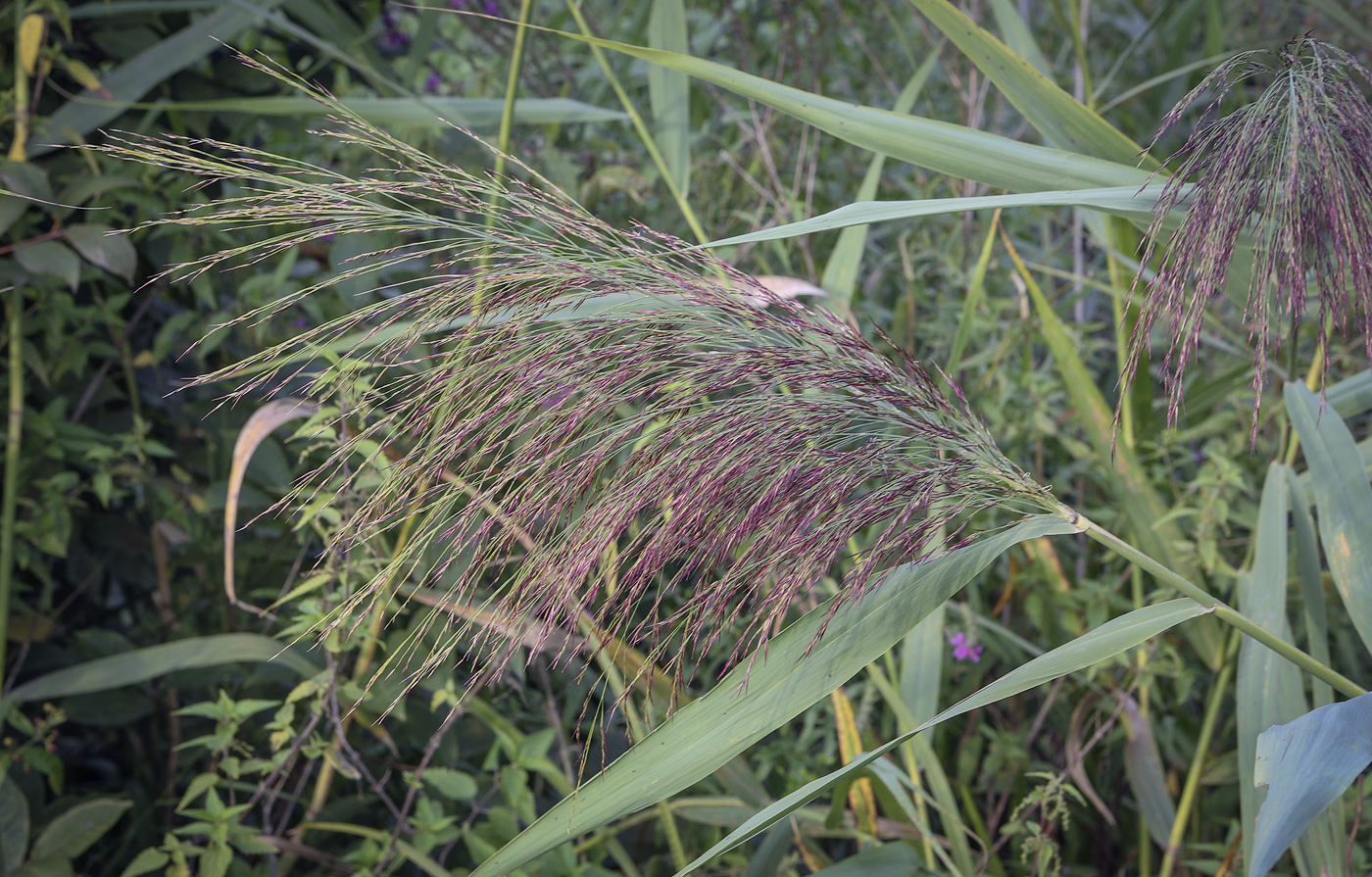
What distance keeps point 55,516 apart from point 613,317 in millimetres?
914

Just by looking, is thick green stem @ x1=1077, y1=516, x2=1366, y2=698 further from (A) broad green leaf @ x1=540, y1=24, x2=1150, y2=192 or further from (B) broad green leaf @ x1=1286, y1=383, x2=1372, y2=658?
(A) broad green leaf @ x1=540, y1=24, x2=1150, y2=192

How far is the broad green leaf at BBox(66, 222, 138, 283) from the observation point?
3.41ft

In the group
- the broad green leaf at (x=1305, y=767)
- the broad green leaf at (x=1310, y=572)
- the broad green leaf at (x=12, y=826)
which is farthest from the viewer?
the broad green leaf at (x=12, y=826)

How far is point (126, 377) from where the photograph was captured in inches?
50.6

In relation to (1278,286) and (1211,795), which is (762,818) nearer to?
(1278,286)

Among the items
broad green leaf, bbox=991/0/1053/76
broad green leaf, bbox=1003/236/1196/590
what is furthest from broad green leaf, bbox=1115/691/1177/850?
broad green leaf, bbox=991/0/1053/76

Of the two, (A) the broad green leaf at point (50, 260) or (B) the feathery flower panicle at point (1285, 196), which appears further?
(A) the broad green leaf at point (50, 260)

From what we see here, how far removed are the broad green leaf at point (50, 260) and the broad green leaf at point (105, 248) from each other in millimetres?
17

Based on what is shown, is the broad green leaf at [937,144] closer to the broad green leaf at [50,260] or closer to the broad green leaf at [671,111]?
the broad green leaf at [671,111]

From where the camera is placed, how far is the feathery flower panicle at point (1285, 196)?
526mm

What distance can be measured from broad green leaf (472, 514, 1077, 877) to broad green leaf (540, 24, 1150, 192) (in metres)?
0.28

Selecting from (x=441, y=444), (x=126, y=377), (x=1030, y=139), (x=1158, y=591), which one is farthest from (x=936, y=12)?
(x=1030, y=139)

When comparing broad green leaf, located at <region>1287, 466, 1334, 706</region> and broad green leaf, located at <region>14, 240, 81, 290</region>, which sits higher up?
broad green leaf, located at <region>1287, 466, 1334, 706</region>

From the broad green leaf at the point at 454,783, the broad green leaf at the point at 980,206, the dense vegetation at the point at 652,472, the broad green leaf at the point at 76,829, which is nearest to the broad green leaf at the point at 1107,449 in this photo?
the dense vegetation at the point at 652,472
